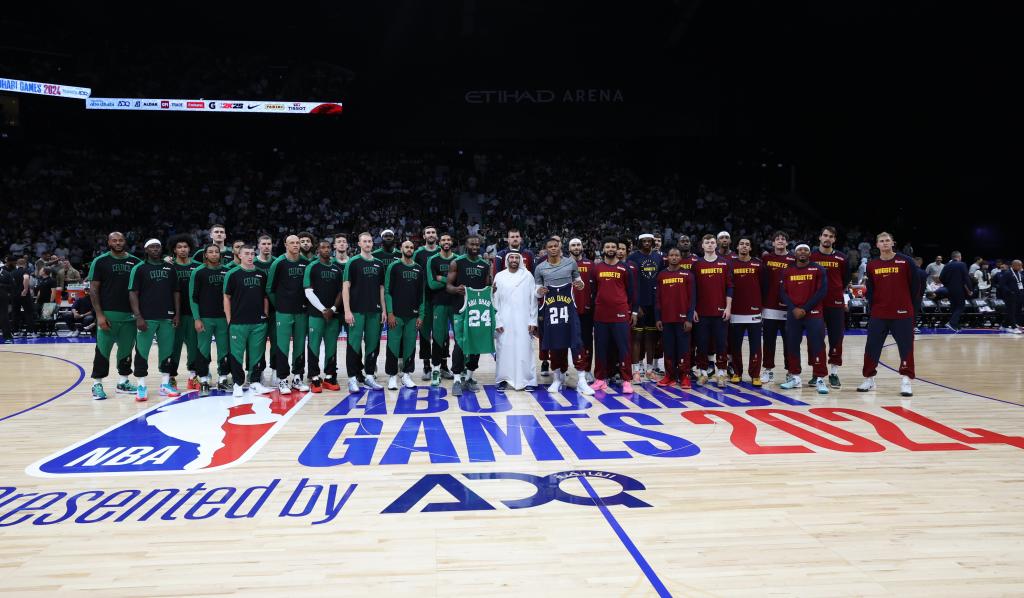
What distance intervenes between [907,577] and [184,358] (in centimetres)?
1093

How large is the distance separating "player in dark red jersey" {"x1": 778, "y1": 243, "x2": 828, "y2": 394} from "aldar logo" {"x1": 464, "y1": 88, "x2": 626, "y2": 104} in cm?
1747

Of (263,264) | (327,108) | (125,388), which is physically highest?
(327,108)

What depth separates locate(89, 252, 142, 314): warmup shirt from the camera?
7.29 m

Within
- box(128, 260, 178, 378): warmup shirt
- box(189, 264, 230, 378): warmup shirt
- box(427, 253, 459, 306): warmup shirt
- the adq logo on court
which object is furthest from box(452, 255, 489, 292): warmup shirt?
box(128, 260, 178, 378): warmup shirt

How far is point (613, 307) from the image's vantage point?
735 centimetres

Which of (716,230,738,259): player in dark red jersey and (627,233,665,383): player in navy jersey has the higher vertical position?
(716,230,738,259): player in dark red jersey

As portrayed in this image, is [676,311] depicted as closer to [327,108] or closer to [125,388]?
[125,388]

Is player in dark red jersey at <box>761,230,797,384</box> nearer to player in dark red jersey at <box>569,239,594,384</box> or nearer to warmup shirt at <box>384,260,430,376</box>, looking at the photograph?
player in dark red jersey at <box>569,239,594,384</box>

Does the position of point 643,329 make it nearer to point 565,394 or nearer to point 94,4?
point 565,394

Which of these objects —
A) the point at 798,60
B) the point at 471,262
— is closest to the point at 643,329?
the point at 471,262

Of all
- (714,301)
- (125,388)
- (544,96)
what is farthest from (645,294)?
(544,96)

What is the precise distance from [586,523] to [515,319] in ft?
13.6

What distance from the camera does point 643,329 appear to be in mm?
8234

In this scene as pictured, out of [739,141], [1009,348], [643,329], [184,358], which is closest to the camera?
[643,329]
